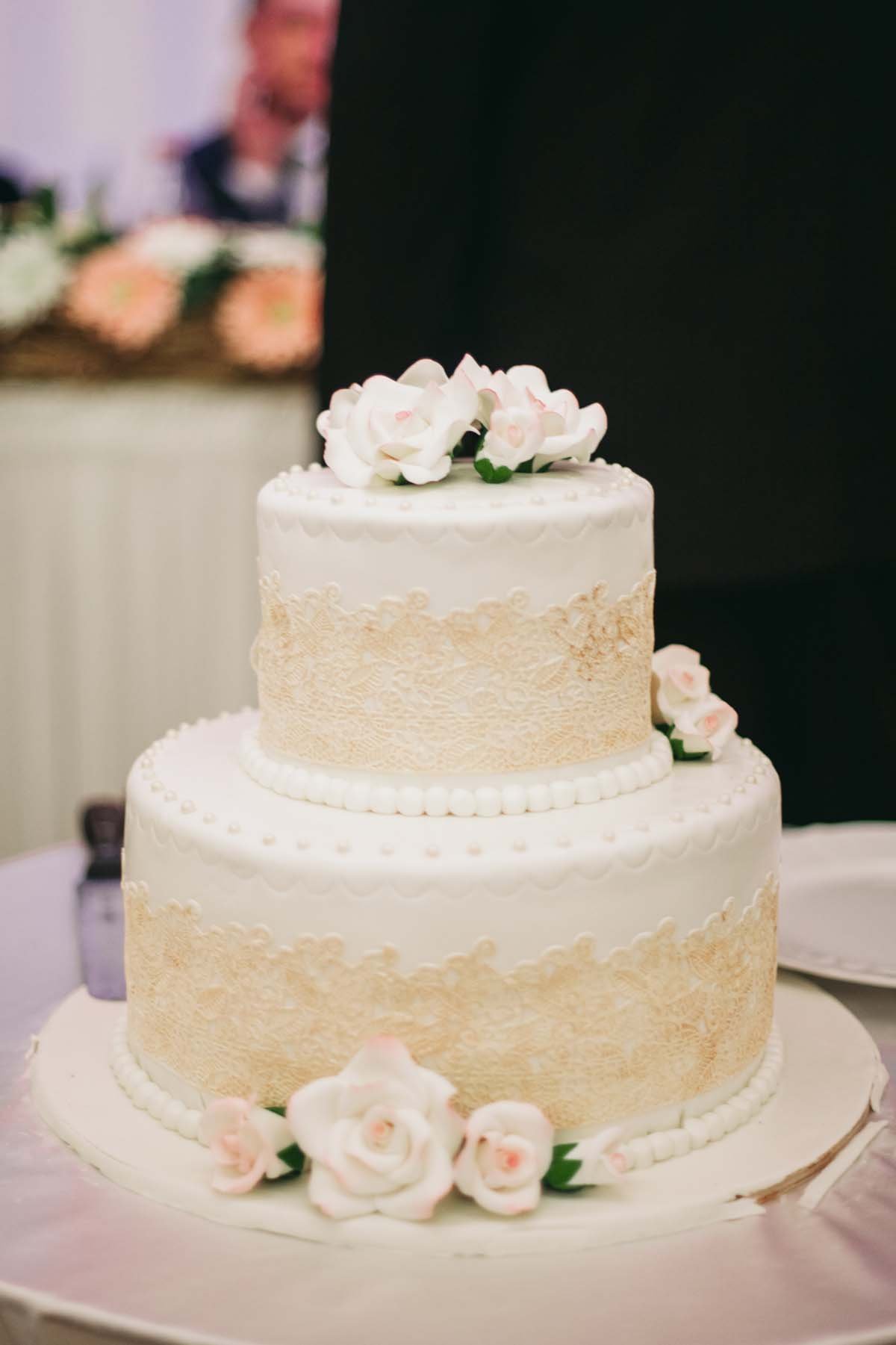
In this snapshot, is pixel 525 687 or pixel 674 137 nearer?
pixel 525 687

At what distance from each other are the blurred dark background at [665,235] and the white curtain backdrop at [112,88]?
2.05 meters

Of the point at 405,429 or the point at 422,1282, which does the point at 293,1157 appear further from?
the point at 405,429

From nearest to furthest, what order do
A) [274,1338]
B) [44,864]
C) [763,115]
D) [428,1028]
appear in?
1. [274,1338]
2. [428,1028]
3. [44,864]
4. [763,115]

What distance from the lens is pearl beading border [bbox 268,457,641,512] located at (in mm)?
1525

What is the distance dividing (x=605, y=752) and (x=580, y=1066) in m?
0.31

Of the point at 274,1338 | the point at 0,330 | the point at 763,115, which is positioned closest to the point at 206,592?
the point at 0,330

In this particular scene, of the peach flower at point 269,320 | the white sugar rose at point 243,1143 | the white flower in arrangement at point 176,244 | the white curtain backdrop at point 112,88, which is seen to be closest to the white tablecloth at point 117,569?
the peach flower at point 269,320

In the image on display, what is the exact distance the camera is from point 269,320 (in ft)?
12.6

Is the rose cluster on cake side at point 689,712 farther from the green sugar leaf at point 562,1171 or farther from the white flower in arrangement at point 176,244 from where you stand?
the white flower in arrangement at point 176,244

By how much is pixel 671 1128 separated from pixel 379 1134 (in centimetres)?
34

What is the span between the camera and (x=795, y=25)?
253 centimetres

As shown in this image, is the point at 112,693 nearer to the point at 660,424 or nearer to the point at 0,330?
the point at 0,330

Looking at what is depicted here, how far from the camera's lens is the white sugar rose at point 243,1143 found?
141 cm

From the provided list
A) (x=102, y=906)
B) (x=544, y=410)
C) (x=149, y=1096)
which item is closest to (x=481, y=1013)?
(x=149, y=1096)
